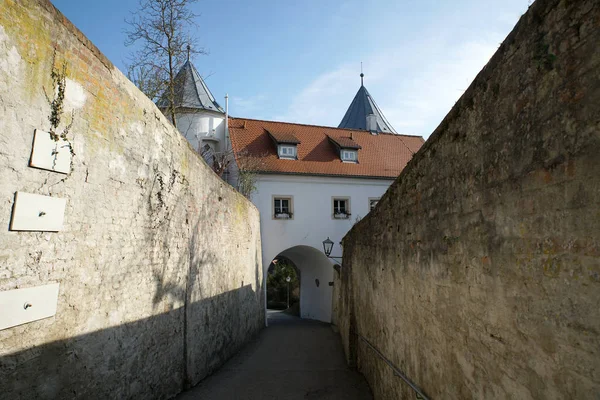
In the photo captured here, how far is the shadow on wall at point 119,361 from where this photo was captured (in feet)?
11.1

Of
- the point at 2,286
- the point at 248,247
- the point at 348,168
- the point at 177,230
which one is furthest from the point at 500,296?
the point at 348,168

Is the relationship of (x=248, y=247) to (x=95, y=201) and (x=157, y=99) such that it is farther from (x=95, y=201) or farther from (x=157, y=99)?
(x=95, y=201)

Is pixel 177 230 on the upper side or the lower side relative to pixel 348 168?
lower

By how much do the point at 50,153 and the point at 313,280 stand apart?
18.9 meters

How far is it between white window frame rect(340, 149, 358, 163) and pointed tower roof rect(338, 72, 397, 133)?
8.36 m

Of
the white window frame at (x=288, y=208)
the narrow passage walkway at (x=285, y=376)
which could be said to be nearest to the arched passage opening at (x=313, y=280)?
the white window frame at (x=288, y=208)

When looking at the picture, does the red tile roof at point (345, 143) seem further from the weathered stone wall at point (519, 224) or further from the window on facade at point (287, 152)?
the weathered stone wall at point (519, 224)

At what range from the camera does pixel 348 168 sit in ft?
66.5

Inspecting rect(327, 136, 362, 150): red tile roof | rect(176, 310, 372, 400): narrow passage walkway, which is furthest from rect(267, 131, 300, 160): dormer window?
rect(176, 310, 372, 400): narrow passage walkway

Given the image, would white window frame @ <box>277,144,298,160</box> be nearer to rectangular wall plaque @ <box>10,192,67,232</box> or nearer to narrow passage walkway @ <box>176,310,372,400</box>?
narrow passage walkway @ <box>176,310,372,400</box>

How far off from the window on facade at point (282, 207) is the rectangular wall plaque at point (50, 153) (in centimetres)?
1460

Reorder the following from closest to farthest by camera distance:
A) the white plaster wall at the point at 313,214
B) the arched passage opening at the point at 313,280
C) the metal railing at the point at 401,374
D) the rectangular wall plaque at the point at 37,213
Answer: the rectangular wall plaque at the point at 37,213, the metal railing at the point at 401,374, the white plaster wall at the point at 313,214, the arched passage opening at the point at 313,280

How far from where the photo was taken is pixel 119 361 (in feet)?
15.6

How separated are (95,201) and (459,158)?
3.77 meters
